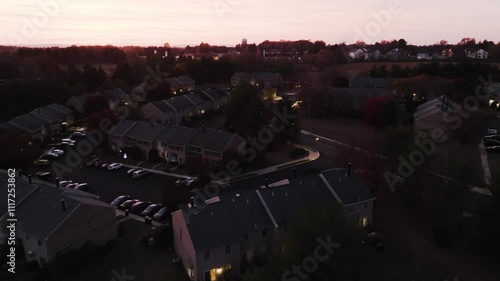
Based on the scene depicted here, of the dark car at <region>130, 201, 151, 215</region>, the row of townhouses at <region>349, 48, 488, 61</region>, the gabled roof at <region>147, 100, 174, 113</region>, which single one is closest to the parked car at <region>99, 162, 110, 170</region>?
the dark car at <region>130, 201, 151, 215</region>

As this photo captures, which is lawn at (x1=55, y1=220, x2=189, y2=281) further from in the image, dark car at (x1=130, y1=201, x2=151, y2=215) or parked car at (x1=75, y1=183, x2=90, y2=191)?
parked car at (x1=75, y1=183, x2=90, y2=191)

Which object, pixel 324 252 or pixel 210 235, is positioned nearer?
pixel 324 252

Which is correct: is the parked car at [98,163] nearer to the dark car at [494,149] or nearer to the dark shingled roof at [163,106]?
the dark shingled roof at [163,106]

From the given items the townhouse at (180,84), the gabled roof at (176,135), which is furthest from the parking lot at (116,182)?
the townhouse at (180,84)

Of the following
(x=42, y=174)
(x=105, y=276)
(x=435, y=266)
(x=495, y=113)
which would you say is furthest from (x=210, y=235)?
(x=495, y=113)

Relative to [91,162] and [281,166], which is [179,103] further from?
[281,166]

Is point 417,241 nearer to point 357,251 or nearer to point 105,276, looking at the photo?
point 357,251
